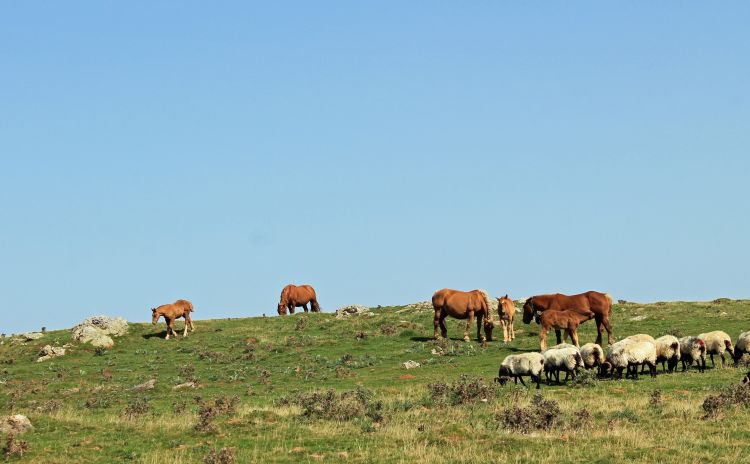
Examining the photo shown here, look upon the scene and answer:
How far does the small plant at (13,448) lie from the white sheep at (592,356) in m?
19.8

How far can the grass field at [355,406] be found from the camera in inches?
803

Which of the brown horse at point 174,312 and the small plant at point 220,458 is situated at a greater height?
the brown horse at point 174,312

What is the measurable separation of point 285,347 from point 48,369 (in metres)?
12.5

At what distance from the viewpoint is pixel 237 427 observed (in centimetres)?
2428

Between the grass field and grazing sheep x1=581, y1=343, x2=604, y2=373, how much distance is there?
2189 mm

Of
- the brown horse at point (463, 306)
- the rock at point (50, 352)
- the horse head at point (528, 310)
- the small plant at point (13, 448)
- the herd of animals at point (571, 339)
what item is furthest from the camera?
the rock at point (50, 352)

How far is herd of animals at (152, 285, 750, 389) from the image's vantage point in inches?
1230

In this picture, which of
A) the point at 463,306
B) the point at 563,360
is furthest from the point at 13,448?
the point at 463,306

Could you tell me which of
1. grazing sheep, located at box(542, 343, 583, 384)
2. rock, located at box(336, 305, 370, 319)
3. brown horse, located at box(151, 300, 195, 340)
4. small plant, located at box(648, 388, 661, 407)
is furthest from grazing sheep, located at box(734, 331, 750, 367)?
brown horse, located at box(151, 300, 195, 340)

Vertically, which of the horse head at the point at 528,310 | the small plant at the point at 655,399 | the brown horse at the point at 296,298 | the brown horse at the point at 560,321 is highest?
the brown horse at the point at 296,298

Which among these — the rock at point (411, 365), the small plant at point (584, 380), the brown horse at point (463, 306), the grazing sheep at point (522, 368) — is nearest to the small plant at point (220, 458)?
the grazing sheep at point (522, 368)

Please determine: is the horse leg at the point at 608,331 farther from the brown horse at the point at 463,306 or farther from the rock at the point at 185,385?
the rock at the point at 185,385

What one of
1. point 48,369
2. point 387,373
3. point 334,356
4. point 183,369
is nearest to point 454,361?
point 387,373

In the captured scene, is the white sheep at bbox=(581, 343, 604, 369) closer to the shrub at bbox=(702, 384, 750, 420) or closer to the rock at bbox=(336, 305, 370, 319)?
the shrub at bbox=(702, 384, 750, 420)
